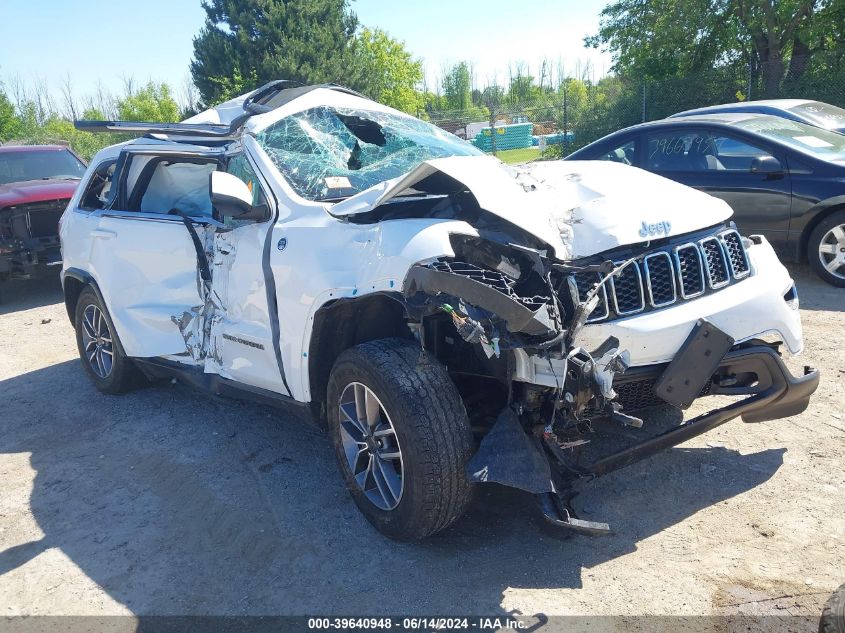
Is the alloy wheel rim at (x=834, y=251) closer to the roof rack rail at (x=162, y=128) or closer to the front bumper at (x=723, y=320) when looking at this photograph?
the front bumper at (x=723, y=320)

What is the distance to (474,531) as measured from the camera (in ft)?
11.4

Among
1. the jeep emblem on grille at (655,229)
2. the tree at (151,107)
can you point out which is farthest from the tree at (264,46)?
the jeep emblem on grille at (655,229)

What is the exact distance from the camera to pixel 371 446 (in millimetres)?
3408

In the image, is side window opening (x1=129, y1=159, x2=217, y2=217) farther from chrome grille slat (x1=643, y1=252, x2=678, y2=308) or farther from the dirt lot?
chrome grille slat (x1=643, y1=252, x2=678, y2=308)

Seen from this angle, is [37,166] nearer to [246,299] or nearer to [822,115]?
[246,299]

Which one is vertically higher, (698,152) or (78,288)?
(698,152)

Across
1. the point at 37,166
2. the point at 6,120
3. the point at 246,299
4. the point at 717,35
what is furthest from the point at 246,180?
the point at 6,120

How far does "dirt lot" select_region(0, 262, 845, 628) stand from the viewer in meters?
3.00

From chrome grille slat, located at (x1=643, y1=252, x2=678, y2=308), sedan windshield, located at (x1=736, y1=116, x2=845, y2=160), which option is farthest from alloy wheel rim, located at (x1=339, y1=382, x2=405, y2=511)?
sedan windshield, located at (x1=736, y1=116, x2=845, y2=160)

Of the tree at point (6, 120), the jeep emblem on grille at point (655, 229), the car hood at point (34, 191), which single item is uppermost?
the tree at point (6, 120)

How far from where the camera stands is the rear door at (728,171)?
23.6 ft

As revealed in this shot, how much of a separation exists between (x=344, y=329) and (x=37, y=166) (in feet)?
30.7

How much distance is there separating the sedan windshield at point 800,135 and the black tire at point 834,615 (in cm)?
588

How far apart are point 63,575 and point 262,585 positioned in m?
1.03
